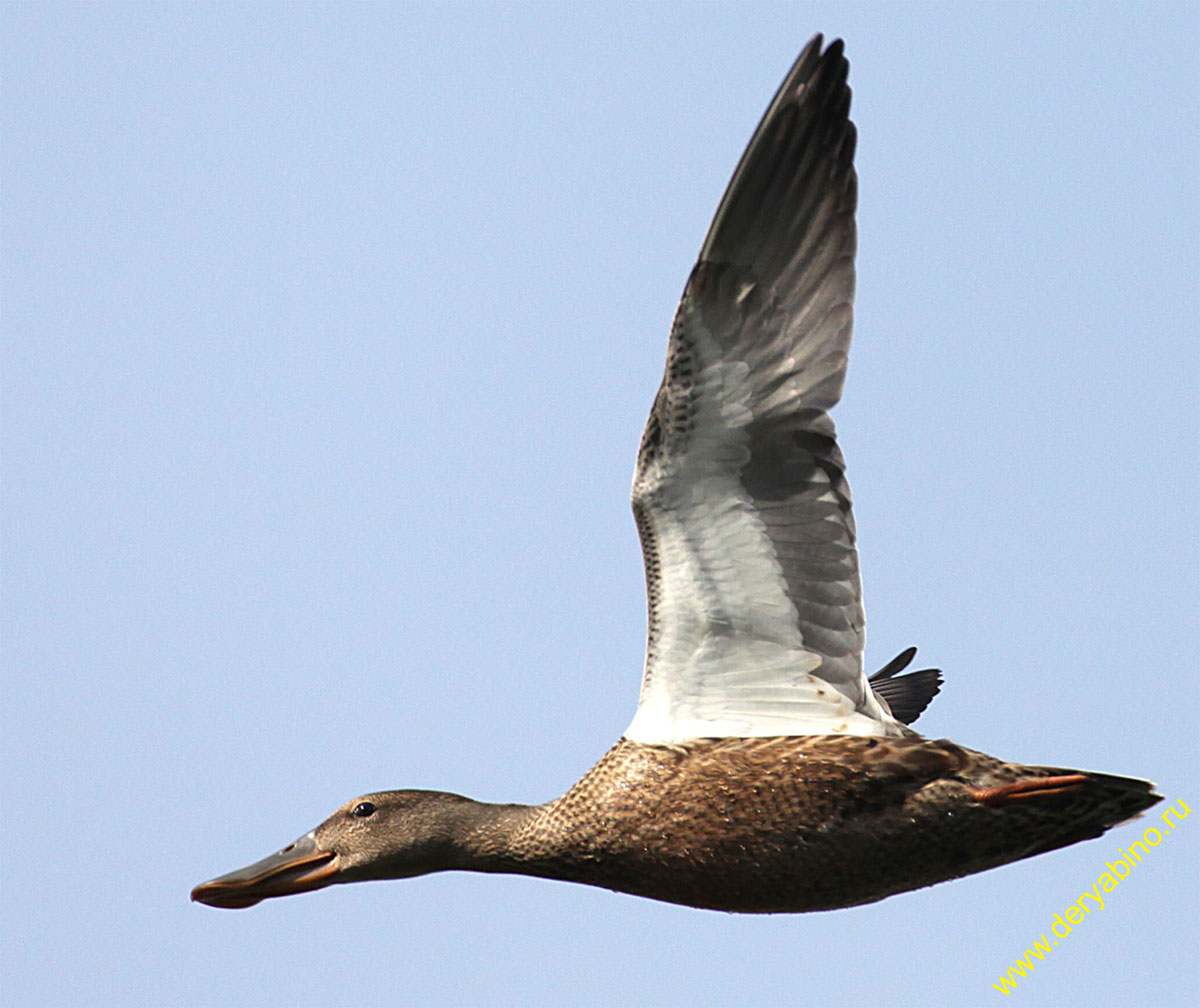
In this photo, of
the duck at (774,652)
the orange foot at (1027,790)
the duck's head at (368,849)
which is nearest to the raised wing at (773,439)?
the duck at (774,652)

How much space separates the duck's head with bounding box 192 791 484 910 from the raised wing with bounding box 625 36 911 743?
1579 millimetres

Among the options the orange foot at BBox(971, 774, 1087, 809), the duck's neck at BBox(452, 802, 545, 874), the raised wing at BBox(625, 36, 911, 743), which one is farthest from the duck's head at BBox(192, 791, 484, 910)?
the orange foot at BBox(971, 774, 1087, 809)

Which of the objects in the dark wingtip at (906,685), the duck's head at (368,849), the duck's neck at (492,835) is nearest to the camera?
the duck's neck at (492,835)

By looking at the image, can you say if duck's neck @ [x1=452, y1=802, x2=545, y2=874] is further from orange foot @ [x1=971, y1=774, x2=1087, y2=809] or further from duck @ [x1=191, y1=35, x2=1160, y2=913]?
orange foot @ [x1=971, y1=774, x2=1087, y2=809]

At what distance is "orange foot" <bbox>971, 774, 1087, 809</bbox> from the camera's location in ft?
27.3

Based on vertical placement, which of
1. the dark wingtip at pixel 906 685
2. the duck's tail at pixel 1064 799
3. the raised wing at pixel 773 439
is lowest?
the duck's tail at pixel 1064 799

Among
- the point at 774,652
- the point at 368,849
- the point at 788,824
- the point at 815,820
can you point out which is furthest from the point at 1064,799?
the point at 368,849

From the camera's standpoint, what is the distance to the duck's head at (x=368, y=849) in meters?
9.19

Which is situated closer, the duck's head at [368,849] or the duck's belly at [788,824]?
the duck's belly at [788,824]

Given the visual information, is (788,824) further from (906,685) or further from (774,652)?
(906,685)

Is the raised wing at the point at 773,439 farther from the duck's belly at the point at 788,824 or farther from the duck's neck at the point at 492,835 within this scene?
the duck's neck at the point at 492,835

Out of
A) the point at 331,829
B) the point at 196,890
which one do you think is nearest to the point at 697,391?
the point at 331,829

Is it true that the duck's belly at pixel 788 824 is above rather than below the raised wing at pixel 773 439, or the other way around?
below

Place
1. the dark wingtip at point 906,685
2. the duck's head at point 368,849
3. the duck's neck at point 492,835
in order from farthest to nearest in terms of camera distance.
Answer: the dark wingtip at point 906,685
the duck's head at point 368,849
the duck's neck at point 492,835
